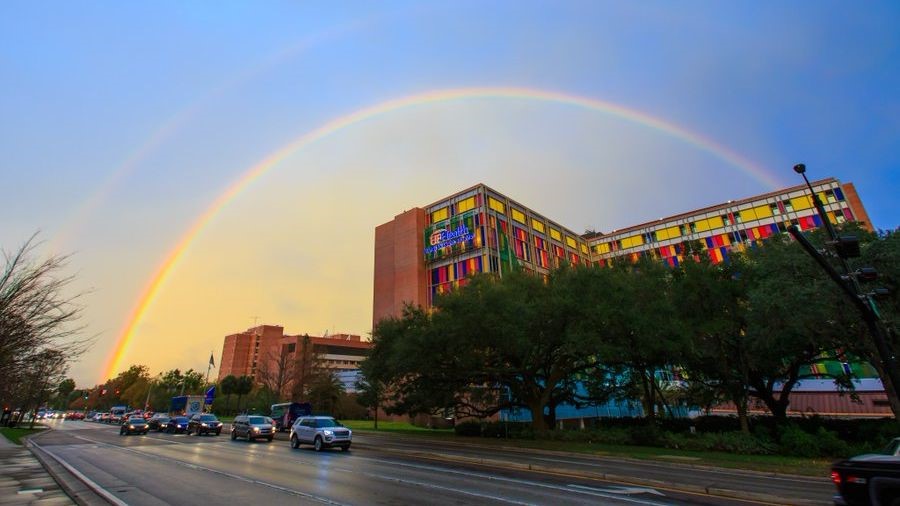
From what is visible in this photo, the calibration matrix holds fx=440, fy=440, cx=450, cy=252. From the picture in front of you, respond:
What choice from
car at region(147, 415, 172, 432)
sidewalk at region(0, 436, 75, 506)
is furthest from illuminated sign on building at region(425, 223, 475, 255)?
sidewalk at region(0, 436, 75, 506)

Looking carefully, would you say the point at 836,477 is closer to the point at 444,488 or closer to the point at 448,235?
the point at 444,488

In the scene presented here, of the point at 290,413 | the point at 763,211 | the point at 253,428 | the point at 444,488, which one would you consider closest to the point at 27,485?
the point at 444,488

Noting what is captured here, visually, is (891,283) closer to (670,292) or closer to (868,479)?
(670,292)

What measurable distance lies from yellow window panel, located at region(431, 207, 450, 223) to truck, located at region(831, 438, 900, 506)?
6617 cm

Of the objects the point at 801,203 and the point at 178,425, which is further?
the point at 801,203

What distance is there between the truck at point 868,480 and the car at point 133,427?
176ft

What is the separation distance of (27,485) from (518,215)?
67377 millimetres

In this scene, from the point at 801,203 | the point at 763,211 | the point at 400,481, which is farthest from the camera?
the point at 763,211

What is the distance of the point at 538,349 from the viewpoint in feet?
106

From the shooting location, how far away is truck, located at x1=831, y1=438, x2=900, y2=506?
251 inches

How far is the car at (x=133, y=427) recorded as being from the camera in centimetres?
4322

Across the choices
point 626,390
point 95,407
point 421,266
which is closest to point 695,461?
point 626,390

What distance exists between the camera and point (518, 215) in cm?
7425

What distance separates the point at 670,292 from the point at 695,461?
1584 cm
